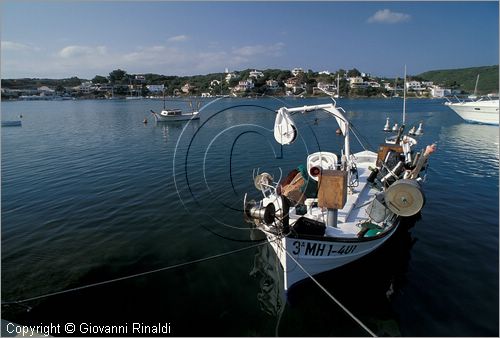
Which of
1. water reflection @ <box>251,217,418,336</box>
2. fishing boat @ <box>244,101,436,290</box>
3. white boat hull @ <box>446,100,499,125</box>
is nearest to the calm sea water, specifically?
water reflection @ <box>251,217,418,336</box>

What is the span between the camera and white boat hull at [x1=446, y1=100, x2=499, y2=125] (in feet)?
172

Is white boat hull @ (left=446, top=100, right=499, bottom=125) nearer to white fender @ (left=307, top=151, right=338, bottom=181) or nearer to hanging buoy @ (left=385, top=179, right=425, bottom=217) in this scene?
white fender @ (left=307, top=151, right=338, bottom=181)

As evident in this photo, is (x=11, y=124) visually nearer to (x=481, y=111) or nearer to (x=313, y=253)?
(x=313, y=253)

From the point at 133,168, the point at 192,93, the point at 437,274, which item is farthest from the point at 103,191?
the point at 192,93

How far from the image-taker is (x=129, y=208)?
1720 cm

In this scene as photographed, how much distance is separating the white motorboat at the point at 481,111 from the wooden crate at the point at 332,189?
6037 centimetres

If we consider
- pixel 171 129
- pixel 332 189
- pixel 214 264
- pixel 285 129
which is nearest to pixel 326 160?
pixel 285 129

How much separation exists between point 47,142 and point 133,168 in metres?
23.4

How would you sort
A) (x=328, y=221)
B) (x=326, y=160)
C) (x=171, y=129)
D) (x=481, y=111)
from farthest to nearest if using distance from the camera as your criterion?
(x=171, y=129) → (x=481, y=111) → (x=326, y=160) → (x=328, y=221)

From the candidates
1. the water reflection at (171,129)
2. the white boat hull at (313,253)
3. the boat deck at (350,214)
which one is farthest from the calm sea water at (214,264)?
the water reflection at (171,129)

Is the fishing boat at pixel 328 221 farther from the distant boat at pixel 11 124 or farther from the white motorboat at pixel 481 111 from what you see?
the distant boat at pixel 11 124

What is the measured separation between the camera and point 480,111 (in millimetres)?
55062

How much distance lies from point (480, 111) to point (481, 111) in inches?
7.7

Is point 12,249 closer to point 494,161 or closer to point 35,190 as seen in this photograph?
point 35,190
